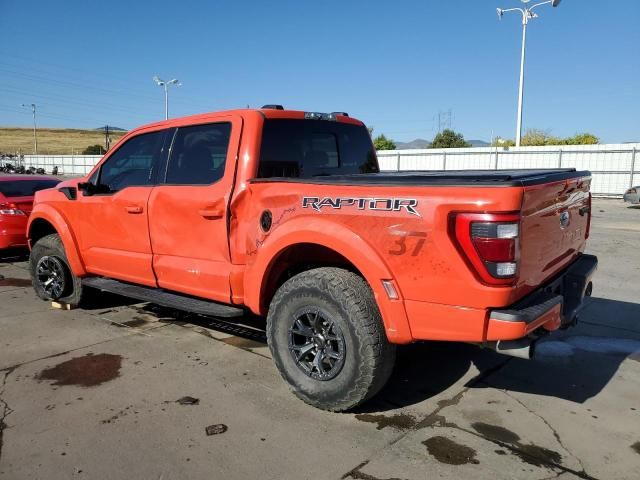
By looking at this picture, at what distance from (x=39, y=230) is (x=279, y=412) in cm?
439

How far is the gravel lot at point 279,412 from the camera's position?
9.10 feet

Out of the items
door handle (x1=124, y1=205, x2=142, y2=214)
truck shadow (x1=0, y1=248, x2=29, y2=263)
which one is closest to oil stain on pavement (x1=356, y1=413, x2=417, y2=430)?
door handle (x1=124, y1=205, x2=142, y2=214)

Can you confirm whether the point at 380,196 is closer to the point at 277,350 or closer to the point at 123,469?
the point at 277,350

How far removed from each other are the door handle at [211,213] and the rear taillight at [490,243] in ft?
6.09

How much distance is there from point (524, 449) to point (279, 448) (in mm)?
1378

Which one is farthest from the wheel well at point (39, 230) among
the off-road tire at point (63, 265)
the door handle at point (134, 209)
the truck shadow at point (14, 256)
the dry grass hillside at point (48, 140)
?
the dry grass hillside at point (48, 140)

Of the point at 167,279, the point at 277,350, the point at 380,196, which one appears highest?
the point at 380,196

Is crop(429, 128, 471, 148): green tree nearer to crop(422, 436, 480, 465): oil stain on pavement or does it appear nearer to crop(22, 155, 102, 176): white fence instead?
crop(22, 155, 102, 176): white fence

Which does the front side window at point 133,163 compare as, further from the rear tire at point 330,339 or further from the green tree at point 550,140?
the green tree at point 550,140

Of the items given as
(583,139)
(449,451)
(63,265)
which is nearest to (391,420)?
(449,451)

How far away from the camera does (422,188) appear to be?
281 cm

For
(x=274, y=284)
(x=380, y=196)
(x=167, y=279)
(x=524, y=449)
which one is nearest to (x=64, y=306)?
(x=167, y=279)

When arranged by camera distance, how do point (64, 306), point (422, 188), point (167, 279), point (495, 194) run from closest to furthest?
point (495, 194), point (422, 188), point (167, 279), point (64, 306)

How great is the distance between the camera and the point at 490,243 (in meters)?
2.63
